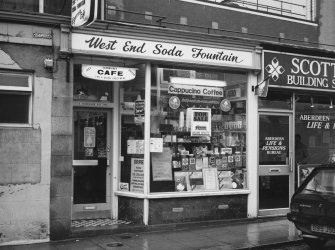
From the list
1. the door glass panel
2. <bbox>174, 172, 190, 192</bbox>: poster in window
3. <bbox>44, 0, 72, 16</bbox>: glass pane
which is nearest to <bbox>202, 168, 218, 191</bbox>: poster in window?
<bbox>174, 172, 190, 192</bbox>: poster in window

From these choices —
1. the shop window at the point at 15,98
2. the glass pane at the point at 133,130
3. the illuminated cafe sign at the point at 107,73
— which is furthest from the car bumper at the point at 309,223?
the shop window at the point at 15,98

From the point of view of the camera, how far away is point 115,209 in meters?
9.84

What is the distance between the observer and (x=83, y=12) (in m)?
7.69

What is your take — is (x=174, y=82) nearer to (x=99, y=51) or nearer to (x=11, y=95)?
(x=99, y=51)

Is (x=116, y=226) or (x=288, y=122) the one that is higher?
(x=288, y=122)

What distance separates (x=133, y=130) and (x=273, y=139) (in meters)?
3.45

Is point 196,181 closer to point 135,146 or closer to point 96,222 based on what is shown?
point 135,146

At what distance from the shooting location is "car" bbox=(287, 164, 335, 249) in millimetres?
7133

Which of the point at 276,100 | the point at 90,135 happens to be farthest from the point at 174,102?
the point at 276,100

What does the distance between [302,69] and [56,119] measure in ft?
19.8

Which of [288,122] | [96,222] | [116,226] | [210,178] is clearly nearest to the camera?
[116,226]

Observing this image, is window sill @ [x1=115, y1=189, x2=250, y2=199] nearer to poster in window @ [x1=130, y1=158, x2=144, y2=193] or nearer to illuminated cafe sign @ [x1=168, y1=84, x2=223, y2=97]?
poster in window @ [x1=130, y1=158, x2=144, y2=193]

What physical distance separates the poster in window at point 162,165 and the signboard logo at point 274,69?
302 centimetres

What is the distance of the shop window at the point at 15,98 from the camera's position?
26.7ft
